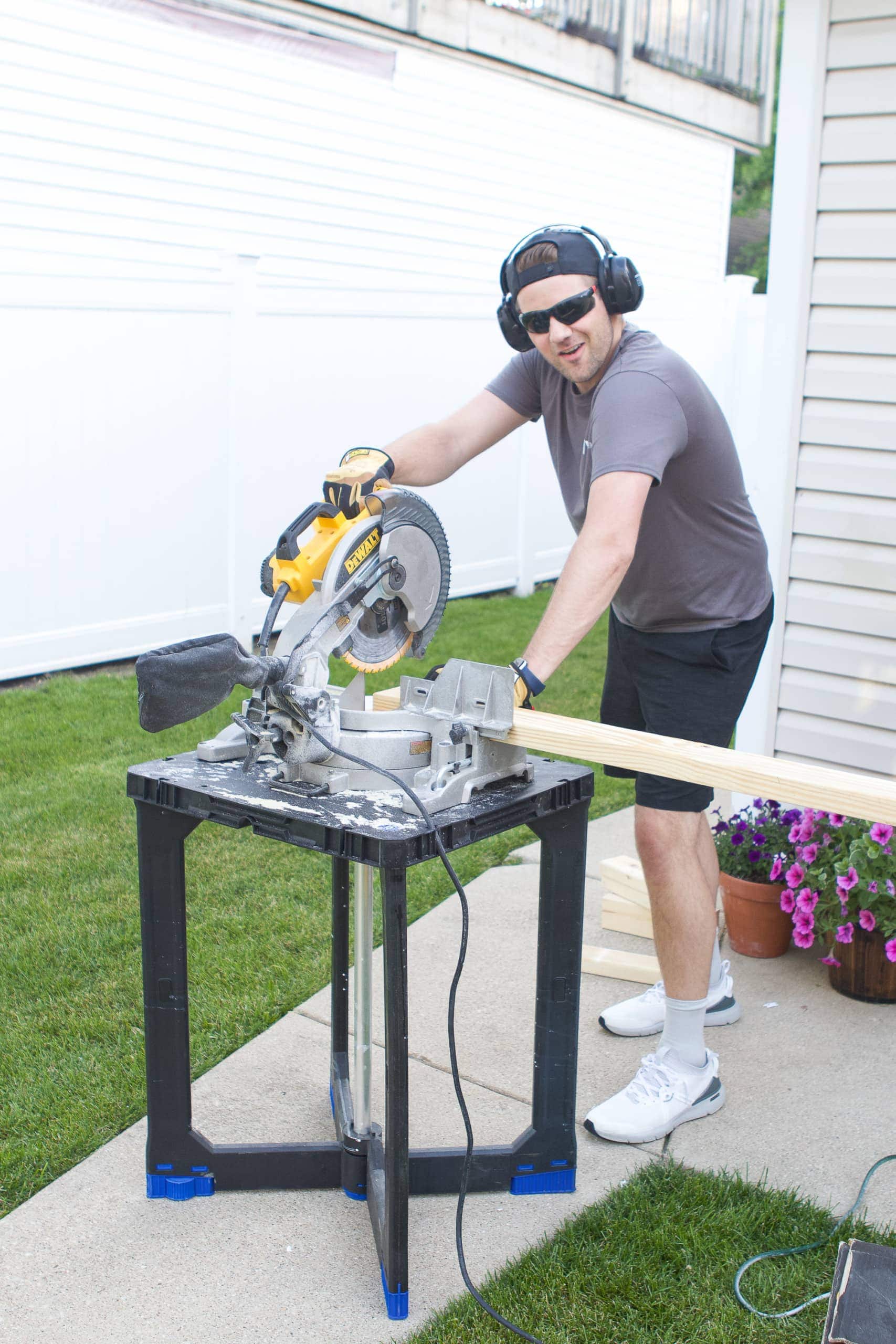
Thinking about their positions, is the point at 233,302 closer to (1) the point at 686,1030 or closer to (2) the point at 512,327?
(2) the point at 512,327

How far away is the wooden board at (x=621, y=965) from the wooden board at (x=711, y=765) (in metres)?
1.53

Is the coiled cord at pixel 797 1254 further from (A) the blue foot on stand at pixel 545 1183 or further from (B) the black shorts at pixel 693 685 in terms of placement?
(B) the black shorts at pixel 693 685

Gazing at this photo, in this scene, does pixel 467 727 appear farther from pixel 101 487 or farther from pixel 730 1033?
pixel 101 487

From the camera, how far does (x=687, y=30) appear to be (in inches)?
578

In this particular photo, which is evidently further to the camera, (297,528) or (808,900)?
(808,900)

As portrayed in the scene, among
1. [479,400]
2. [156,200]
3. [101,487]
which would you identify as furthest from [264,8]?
[479,400]

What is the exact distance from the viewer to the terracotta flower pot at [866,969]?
12.0 ft

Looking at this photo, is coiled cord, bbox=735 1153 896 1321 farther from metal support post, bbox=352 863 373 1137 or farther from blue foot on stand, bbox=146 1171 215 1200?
blue foot on stand, bbox=146 1171 215 1200

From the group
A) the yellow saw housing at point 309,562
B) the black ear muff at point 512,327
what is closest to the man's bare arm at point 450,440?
the black ear muff at point 512,327

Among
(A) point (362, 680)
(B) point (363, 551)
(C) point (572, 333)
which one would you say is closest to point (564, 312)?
(C) point (572, 333)

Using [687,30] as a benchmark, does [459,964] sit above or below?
below

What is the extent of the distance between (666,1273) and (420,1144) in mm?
680

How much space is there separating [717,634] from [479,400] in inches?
33.4

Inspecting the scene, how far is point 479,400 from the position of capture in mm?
3268
